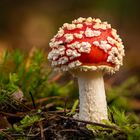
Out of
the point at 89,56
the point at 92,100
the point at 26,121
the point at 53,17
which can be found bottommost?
the point at 26,121

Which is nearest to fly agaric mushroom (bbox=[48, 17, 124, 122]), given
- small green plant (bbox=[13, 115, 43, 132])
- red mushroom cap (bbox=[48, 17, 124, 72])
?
red mushroom cap (bbox=[48, 17, 124, 72])

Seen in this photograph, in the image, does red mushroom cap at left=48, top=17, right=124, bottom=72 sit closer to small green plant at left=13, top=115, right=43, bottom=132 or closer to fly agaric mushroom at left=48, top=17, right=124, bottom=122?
fly agaric mushroom at left=48, top=17, right=124, bottom=122

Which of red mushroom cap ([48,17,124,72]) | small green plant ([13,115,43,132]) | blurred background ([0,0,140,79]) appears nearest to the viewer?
red mushroom cap ([48,17,124,72])

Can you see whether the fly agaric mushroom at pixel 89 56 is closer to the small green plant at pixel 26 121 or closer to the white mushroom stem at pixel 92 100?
the white mushroom stem at pixel 92 100

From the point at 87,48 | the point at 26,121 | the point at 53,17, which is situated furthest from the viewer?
the point at 53,17

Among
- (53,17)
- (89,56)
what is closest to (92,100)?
(89,56)

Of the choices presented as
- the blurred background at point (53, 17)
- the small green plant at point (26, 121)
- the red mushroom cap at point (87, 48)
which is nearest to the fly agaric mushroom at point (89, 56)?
the red mushroom cap at point (87, 48)

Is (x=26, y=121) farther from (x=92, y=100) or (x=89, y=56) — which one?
(x=89, y=56)

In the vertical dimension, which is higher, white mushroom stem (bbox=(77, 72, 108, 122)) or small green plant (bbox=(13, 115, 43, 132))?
white mushroom stem (bbox=(77, 72, 108, 122))
